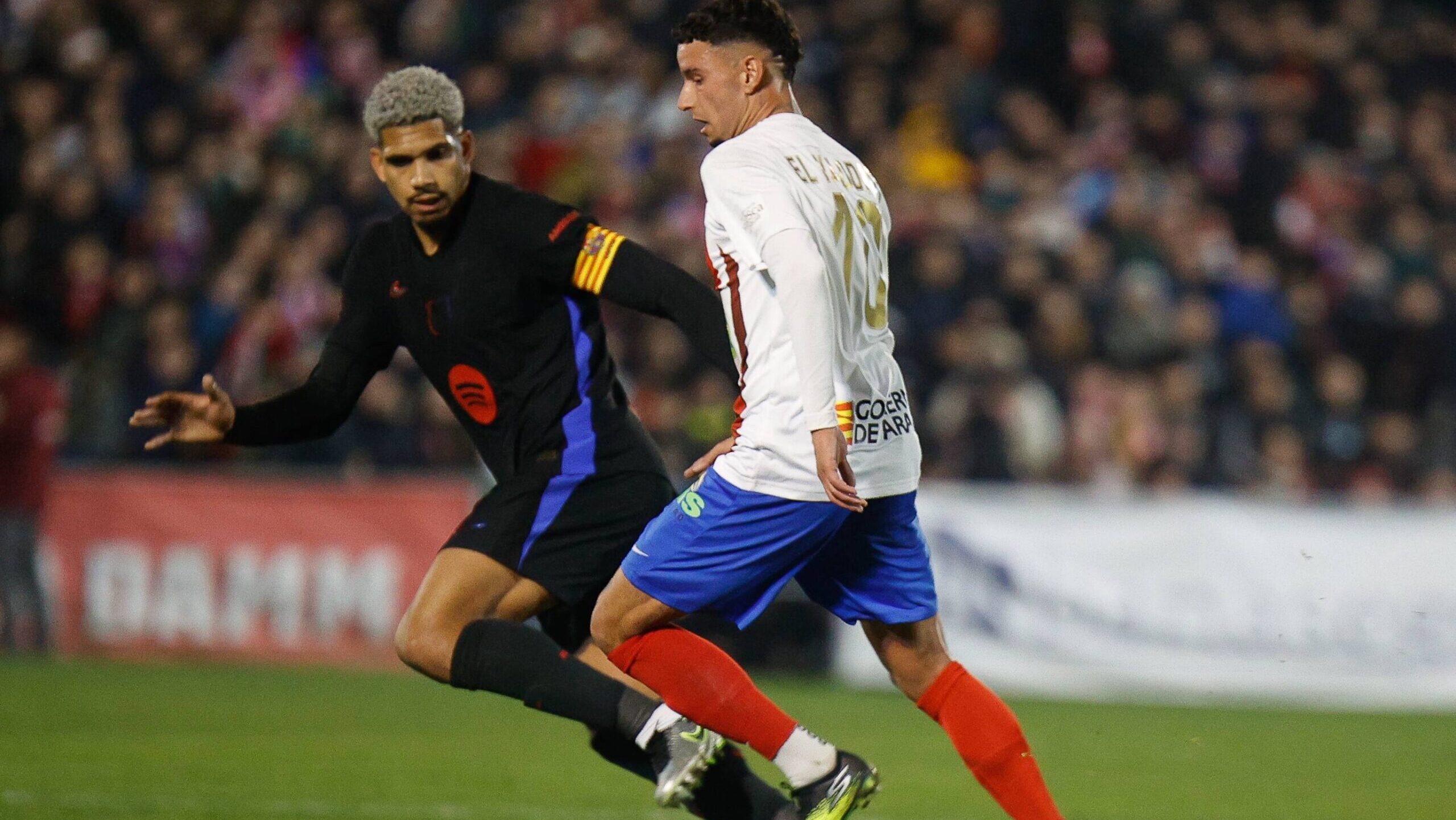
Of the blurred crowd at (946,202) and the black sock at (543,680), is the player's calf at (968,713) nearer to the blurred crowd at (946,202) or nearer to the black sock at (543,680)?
the black sock at (543,680)

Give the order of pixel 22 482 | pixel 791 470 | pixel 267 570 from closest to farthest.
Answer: pixel 791 470 < pixel 267 570 < pixel 22 482

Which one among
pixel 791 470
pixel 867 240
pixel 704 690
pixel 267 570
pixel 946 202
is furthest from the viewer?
pixel 946 202

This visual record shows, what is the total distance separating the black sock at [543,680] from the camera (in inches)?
196

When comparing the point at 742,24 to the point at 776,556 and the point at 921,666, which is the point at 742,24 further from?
the point at 921,666

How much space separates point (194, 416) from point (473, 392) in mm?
802

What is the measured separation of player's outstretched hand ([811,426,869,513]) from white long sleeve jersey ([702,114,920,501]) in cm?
3

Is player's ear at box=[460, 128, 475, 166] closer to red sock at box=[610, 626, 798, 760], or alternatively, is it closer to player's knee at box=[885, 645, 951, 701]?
red sock at box=[610, 626, 798, 760]

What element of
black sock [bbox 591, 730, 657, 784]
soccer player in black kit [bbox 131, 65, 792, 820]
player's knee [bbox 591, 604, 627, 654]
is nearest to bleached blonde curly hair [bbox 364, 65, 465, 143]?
soccer player in black kit [bbox 131, 65, 792, 820]

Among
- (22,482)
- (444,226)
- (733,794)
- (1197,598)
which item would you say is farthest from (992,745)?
(22,482)

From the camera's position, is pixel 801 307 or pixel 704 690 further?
pixel 704 690

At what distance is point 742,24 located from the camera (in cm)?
468

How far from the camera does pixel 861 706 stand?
10.9 metres

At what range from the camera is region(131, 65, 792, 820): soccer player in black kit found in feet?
16.8

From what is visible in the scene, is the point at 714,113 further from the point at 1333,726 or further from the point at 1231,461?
the point at 1231,461
